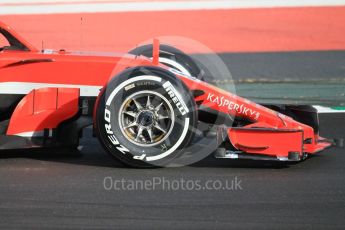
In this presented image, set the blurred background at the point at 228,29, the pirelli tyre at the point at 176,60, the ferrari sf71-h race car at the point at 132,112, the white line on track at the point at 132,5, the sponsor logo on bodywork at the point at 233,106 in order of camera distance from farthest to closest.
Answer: the white line on track at the point at 132,5 < the blurred background at the point at 228,29 < the pirelli tyre at the point at 176,60 < the sponsor logo on bodywork at the point at 233,106 < the ferrari sf71-h race car at the point at 132,112

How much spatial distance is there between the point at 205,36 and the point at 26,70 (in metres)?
11.4

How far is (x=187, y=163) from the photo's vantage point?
278 inches

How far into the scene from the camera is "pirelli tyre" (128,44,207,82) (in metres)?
8.41

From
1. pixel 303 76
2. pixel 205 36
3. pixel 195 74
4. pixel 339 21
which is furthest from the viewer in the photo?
pixel 339 21

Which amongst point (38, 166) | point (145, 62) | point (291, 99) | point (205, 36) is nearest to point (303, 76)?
point (291, 99)

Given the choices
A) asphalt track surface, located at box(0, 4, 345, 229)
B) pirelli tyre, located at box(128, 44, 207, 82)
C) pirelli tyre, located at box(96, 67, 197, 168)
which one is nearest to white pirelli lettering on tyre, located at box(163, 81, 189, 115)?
pirelli tyre, located at box(96, 67, 197, 168)

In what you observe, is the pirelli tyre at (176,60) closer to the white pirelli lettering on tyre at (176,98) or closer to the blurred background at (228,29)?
the white pirelli lettering on tyre at (176,98)

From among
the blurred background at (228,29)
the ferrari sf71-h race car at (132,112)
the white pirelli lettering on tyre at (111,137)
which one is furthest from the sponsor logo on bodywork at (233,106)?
the blurred background at (228,29)

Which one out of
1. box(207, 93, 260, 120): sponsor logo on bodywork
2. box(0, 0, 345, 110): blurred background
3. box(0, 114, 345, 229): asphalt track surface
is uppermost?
box(0, 0, 345, 110): blurred background

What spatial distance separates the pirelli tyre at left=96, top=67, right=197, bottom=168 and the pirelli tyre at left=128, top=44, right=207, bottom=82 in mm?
1624

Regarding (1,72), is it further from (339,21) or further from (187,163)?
(339,21)

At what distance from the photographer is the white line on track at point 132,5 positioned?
68.5 ft

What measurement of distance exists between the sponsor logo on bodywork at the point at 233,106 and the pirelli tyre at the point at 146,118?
353 millimetres

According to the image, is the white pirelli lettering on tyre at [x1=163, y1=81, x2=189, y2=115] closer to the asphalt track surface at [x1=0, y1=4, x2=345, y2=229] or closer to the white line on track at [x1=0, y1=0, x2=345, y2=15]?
the asphalt track surface at [x1=0, y1=4, x2=345, y2=229]
